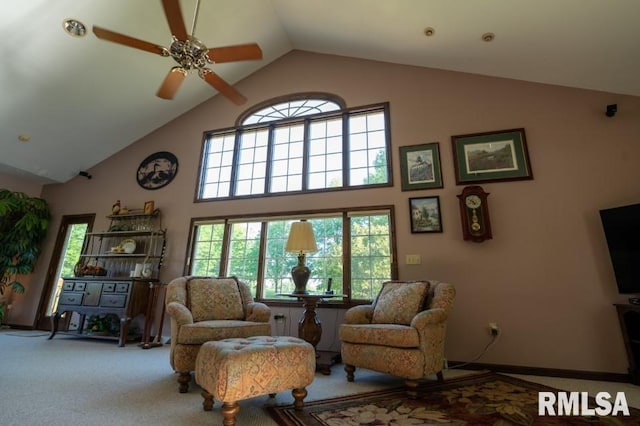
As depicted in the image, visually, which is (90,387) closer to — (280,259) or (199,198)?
(280,259)

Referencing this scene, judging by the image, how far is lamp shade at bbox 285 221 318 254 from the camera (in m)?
3.04

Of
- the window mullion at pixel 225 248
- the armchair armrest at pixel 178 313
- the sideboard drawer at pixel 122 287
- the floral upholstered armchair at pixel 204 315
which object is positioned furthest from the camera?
the window mullion at pixel 225 248

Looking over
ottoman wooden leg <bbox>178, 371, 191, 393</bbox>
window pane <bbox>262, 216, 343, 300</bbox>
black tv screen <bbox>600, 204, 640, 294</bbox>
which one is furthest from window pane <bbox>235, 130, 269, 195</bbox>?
black tv screen <bbox>600, 204, 640, 294</bbox>

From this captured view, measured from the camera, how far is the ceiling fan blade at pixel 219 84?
2.69m

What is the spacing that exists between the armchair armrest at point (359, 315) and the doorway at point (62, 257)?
4.83 meters

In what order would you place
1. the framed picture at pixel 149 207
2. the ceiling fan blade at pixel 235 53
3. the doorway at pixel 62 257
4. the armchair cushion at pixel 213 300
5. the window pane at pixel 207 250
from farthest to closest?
the doorway at pixel 62 257, the framed picture at pixel 149 207, the window pane at pixel 207 250, the armchair cushion at pixel 213 300, the ceiling fan blade at pixel 235 53

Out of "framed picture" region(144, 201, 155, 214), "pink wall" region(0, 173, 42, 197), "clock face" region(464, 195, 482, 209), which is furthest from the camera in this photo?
"pink wall" region(0, 173, 42, 197)

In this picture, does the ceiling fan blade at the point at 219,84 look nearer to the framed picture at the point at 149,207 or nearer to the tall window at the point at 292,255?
the tall window at the point at 292,255

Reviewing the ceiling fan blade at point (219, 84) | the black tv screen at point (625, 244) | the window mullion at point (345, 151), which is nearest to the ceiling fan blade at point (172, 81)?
the ceiling fan blade at point (219, 84)

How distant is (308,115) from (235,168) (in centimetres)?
141

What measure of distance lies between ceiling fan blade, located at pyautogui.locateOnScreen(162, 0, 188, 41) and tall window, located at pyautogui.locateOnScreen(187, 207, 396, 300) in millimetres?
2331

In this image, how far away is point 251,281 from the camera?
3.96 meters

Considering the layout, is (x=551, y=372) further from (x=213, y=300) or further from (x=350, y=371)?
(x=213, y=300)

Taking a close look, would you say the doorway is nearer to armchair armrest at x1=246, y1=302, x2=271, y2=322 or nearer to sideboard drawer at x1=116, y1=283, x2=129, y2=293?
sideboard drawer at x1=116, y1=283, x2=129, y2=293
